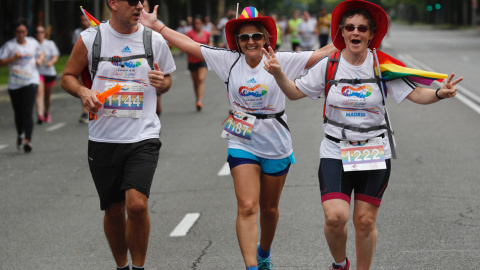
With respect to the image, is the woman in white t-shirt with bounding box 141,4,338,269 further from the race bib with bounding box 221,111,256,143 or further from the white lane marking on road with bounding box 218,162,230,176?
the white lane marking on road with bounding box 218,162,230,176

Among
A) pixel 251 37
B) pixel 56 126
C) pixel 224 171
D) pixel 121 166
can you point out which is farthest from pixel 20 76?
pixel 251 37

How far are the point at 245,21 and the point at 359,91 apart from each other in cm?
98

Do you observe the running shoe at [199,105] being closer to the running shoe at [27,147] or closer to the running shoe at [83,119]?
the running shoe at [83,119]

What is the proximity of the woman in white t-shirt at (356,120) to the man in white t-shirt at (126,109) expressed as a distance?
2.66ft

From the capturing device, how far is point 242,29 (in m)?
5.93

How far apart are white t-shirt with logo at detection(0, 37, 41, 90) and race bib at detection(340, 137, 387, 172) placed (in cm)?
912

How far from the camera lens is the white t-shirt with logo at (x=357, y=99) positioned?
5.39 m

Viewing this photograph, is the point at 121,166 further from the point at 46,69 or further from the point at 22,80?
the point at 46,69

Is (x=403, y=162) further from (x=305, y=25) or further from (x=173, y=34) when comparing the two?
(x=305, y=25)

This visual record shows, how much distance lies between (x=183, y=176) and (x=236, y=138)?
4737 millimetres

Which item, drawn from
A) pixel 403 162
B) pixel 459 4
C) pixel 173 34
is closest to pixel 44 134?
pixel 403 162

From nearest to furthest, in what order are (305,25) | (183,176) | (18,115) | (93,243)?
(93,243) < (183,176) < (18,115) < (305,25)

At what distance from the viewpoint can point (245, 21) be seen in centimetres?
592

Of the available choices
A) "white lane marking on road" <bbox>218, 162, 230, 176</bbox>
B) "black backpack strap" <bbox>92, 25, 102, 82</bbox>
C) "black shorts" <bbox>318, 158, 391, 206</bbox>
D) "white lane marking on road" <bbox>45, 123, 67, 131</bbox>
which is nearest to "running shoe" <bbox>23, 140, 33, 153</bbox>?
"white lane marking on road" <bbox>45, 123, 67, 131</bbox>
